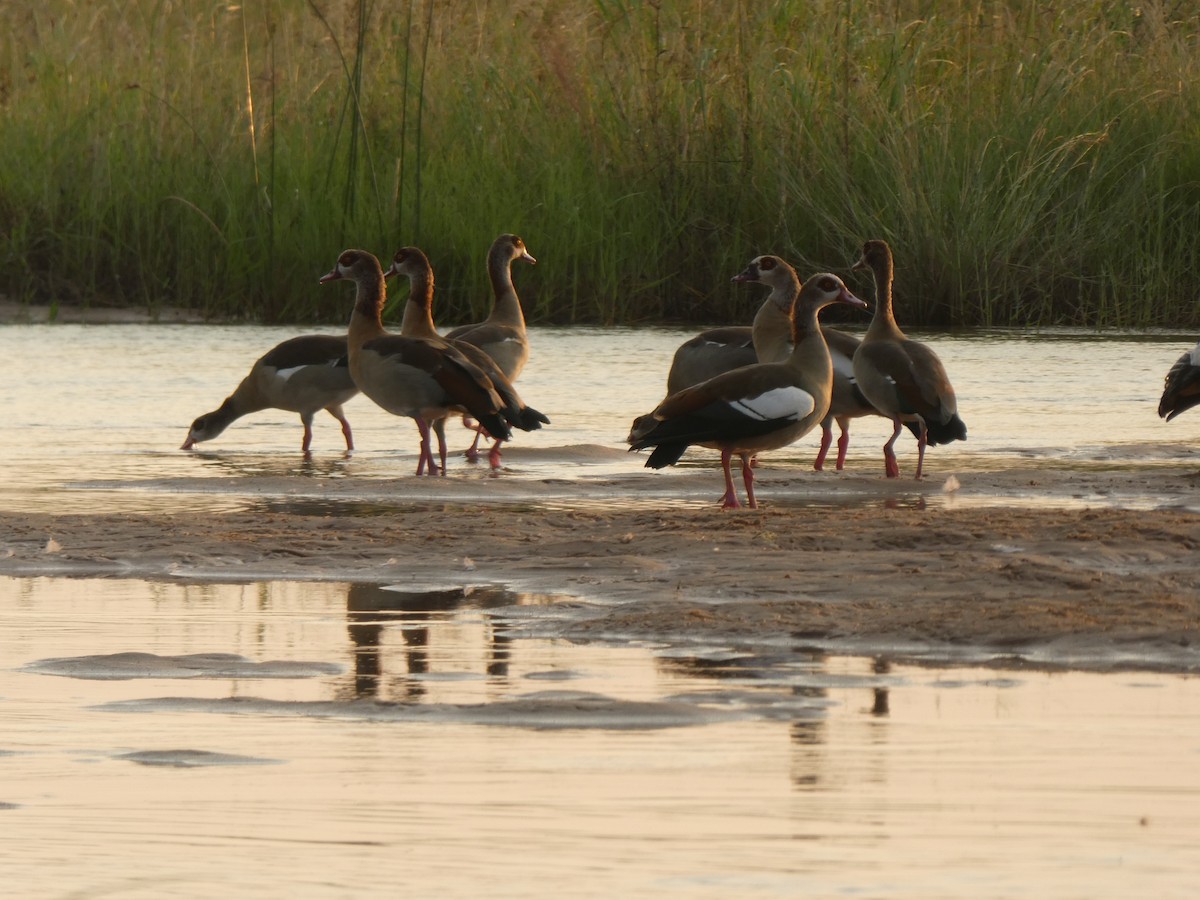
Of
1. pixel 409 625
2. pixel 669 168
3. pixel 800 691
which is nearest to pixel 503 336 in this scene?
pixel 669 168

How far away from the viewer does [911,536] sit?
27.3ft

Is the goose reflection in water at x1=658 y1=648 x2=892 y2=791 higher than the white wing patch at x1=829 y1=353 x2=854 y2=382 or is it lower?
lower

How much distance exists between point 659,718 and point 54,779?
1.35 metres

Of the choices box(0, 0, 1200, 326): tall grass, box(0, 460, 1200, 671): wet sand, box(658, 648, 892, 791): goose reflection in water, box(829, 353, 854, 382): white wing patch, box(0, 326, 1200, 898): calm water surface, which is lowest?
box(0, 326, 1200, 898): calm water surface

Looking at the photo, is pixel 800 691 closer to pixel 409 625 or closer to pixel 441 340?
pixel 409 625

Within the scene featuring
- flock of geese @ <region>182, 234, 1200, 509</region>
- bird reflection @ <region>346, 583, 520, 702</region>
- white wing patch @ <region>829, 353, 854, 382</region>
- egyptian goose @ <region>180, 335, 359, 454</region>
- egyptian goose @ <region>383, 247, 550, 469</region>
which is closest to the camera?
bird reflection @ <region>346, 583, 520, 702</region>

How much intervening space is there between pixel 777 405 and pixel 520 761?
476 centimetres

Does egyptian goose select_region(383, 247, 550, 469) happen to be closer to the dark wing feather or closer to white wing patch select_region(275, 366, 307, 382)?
the dark wing feather

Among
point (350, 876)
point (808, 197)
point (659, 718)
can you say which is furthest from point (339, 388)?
point (350, 876)

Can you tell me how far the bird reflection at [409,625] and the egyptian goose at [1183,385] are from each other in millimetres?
4627

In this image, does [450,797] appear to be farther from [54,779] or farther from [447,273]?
[447,273]

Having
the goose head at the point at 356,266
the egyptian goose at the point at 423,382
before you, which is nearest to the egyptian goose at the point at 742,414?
the egyptian goose at the point at 423,382

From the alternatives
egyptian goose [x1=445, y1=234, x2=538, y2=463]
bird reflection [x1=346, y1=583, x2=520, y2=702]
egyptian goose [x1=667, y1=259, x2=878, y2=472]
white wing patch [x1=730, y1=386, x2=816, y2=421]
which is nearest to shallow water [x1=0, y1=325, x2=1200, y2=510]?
egyptian goose [x1=667, y1=259, x2=878, y2=472]

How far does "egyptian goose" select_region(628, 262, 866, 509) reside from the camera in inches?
376
